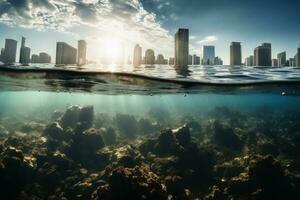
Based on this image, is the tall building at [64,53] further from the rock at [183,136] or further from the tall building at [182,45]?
the rock at [183,136]

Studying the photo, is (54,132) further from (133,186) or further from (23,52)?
(133,186)


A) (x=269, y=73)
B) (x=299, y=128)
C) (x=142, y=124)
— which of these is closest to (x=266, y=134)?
(x=299, y=128)

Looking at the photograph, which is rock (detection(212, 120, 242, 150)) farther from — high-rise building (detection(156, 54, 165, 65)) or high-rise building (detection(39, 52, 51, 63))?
high-rise building (detection(39, 52, 51, 63))

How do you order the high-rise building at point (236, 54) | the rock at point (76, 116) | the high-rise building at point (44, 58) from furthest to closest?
1. the rock at point (76, 116)
2. the high-rise building at point (236, 54)
3. the high-rise building at point (44, 58)

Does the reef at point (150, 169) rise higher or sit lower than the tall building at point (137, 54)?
lower

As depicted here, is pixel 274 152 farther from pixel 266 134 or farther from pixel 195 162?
pixel 195 162

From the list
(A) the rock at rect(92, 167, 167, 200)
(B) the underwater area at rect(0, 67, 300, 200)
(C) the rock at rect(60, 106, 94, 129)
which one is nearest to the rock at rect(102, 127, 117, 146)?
(C) the rock at rect(60, 106, 94, 129)

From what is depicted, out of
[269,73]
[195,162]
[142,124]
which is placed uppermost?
[269,73]

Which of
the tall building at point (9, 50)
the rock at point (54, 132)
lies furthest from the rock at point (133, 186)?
the rock at point (54, 132)

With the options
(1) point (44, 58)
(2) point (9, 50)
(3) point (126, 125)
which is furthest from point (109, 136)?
(2) point (9, 50)
